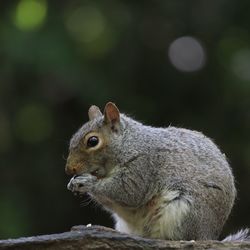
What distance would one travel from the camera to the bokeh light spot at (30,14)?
1096 cm

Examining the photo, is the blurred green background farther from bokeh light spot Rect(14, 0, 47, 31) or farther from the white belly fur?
the white belly fur

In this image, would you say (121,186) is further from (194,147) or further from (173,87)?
(173,87)

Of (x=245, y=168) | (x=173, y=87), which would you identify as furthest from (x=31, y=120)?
(x=245, y=168)

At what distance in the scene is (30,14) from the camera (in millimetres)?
11195

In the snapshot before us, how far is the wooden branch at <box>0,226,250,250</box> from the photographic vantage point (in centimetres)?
566

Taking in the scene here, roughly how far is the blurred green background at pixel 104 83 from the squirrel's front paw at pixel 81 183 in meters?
4.06

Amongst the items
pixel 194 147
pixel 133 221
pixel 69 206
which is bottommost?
pixel 69 206

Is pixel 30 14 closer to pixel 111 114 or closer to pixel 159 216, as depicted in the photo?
pixel 111 114

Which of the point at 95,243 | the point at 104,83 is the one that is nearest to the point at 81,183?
the point at 95,243

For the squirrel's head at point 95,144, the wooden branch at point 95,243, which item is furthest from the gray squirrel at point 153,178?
the wooden branch at point 95,243

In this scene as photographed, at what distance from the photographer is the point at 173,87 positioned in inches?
452

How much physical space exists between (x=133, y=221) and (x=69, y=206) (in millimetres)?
4867

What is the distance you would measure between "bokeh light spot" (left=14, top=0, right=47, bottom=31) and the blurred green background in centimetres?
1

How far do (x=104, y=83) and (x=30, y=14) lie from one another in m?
1.21
